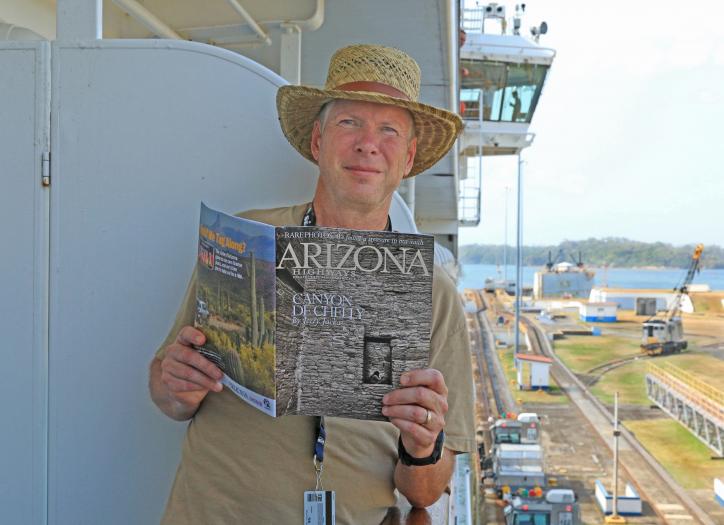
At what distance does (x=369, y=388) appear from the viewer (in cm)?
123

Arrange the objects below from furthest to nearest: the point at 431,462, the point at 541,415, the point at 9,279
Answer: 1. the point at 541,415
2. the point at 9,279
3. the point at 431,462

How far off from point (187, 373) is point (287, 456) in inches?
11.6

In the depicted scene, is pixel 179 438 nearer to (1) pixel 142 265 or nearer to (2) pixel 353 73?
(1) pixel 142 265

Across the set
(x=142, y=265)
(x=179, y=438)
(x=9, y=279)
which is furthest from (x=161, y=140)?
(x=179, y=438)

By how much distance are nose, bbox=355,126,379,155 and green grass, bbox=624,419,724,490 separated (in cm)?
1870

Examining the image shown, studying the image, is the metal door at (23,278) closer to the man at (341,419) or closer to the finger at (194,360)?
the man at (341,419)

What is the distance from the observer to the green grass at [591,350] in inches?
1405

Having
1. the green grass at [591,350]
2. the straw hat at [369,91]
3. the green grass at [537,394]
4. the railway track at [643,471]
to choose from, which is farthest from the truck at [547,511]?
the green grass at [591,350]

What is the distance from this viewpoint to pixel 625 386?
29.6 meters

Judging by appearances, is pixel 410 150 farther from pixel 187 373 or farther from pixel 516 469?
pixel 516 469

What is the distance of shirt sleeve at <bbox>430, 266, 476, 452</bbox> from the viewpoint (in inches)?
59.7

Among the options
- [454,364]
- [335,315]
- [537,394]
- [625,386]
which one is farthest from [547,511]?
[625,386]

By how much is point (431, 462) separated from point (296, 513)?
322mm

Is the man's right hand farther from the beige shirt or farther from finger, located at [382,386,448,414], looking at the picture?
finger, located at [382,386,448,414]
